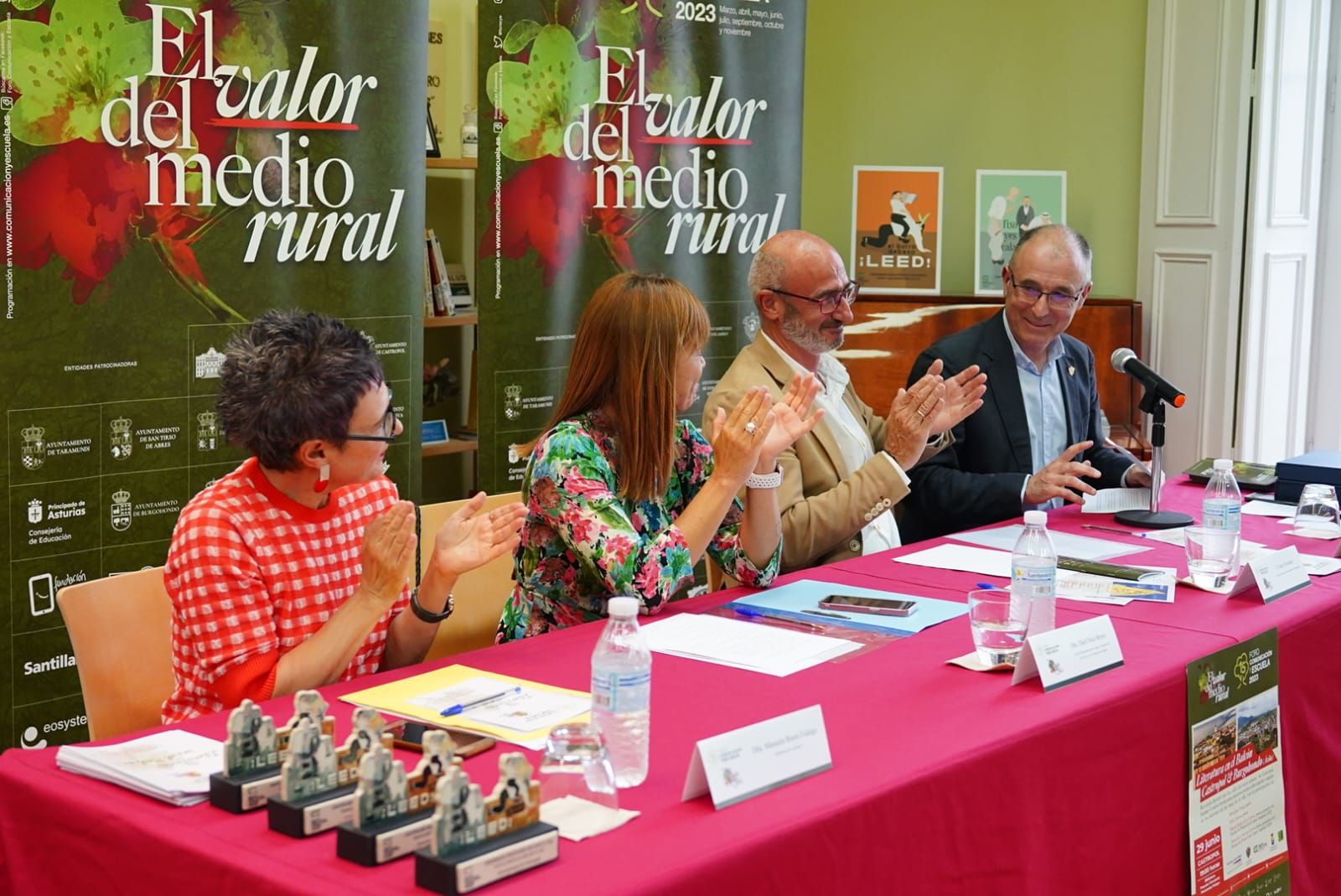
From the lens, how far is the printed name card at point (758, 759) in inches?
60.1

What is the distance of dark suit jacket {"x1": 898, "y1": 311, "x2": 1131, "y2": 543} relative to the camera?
11.3 ft

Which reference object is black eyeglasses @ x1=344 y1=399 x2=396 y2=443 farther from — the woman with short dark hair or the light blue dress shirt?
the light blue dress shirt

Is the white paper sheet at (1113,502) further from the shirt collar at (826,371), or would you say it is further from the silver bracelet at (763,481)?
the silver bracelet at (763,481)

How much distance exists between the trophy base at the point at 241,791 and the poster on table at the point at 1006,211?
4507 millimetres

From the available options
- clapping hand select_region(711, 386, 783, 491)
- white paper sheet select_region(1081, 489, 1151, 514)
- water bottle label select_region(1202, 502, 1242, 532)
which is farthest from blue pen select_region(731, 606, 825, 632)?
white paper sheet select_region(1081, 489, 1151, 514)

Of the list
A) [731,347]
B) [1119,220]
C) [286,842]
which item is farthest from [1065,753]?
[1119,220]

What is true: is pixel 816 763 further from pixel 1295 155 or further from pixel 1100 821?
pixel 1295 155

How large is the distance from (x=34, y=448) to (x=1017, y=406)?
233cm

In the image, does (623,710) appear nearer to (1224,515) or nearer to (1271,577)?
(1271,577)

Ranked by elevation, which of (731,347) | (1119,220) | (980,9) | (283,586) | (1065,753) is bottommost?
(1065,753)

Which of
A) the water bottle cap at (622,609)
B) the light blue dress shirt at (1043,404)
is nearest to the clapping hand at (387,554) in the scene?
the water bottle cap at (622,609)

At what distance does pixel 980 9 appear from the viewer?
5.78 meters

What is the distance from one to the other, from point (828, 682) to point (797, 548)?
3.33ft

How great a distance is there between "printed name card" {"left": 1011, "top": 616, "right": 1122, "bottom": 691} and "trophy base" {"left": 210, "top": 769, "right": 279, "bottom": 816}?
1.05 m
